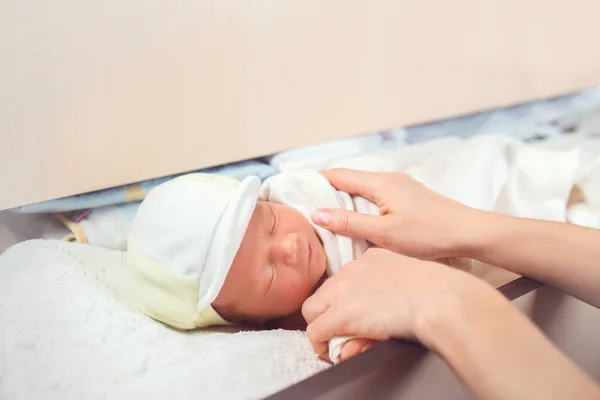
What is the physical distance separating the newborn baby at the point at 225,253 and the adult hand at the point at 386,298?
0.10 metres

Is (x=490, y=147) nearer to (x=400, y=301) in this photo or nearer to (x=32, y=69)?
(x=400, y=301)

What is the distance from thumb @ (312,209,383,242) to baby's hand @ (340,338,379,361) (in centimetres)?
18

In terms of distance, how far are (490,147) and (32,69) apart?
705mm

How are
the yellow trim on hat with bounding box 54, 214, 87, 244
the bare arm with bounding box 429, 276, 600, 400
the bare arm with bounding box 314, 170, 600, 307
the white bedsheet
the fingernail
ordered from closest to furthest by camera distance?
the bare arm with bounding box 429, 276, 600, 400
the white bedsheet
the bare arm with bounding box 314, 170, 600, 307
the fingernail
the yellow trim on hat with bounding box 54, 214, 87, 244

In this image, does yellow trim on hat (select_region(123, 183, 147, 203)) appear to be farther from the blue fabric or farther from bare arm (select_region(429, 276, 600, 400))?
bare arm (select_region(429, 276, 600, 400))

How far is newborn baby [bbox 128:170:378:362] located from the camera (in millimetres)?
718

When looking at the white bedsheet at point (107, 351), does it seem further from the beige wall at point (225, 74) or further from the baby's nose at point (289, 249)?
the beige wall at point (225, 74)

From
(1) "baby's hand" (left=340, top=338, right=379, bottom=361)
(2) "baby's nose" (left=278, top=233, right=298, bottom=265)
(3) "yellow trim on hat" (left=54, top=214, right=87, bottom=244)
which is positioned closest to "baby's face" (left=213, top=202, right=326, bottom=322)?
(2) "baby's nose" (left=278, top=233, right=298, bottom=265)

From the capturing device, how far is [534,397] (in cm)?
47

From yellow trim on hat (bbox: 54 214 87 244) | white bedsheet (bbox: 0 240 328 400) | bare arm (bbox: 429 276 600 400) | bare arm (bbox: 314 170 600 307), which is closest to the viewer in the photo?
bare arm (bbox: 429 276 600 400)

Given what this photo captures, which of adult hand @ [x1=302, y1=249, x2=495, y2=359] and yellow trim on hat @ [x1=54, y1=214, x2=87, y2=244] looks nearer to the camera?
adult hand @ [x1=302, y1=249, x2=495, y2=359]

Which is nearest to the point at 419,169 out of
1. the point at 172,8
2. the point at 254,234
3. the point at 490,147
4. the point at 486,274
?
the point at 490,147

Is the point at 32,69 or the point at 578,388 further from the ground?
the point at 32,69

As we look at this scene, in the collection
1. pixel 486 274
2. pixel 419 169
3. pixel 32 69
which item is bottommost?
pixel 486 274
